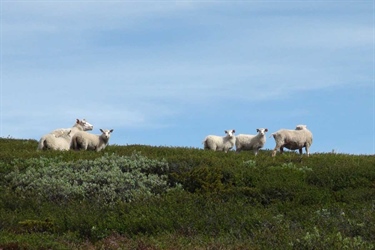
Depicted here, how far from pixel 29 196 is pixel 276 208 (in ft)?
26.2

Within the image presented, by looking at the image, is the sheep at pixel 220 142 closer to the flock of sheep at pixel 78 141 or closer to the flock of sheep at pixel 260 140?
the flock of sheep at pixel 260 140

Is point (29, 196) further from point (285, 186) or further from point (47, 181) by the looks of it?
point (285, 186)

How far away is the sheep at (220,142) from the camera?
37250mm

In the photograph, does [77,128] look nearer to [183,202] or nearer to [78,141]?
[78,141]

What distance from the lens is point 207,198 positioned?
827 inches

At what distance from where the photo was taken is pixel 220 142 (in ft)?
124

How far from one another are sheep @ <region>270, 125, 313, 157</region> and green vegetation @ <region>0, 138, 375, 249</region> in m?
3.21

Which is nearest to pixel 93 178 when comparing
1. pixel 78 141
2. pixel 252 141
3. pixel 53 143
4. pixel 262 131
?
pixel 78 141

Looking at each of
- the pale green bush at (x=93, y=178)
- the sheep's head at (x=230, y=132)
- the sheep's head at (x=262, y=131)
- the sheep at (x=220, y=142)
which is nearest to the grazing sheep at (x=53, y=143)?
the pale green bush at (x=93, y=178)

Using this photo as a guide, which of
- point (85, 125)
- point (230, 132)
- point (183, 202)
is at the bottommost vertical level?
point (183, 202)

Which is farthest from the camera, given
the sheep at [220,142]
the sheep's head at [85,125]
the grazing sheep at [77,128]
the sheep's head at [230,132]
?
the sheep's head at [85,125]

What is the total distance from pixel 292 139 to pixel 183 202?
15.8m

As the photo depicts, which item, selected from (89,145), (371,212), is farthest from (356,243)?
(89,145)

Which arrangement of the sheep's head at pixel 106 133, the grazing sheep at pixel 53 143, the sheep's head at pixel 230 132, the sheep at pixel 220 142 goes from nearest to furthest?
the grazing sheep at pixel 53 143 → the sheep's head at pixel 106 133 → the sheep's head at pixel 230 132 → the sheep at pixel 220 142
